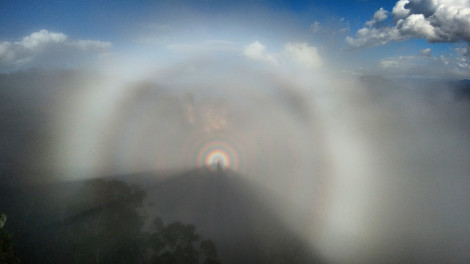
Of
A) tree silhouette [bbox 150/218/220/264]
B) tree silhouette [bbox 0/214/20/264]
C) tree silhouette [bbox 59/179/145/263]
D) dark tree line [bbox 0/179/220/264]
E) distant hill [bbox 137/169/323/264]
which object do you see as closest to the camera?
tree silhouette [bbox 0/214/20/264]

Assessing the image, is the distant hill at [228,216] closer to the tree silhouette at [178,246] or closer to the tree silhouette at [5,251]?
the tree silhouette at [178,246]

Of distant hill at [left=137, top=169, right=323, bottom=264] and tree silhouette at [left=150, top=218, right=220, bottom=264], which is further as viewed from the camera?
distant hill at [left=137, top=169, right=323, bottom=264]

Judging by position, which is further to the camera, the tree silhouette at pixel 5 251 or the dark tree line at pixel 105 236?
the dark tree line at pixel 105 236

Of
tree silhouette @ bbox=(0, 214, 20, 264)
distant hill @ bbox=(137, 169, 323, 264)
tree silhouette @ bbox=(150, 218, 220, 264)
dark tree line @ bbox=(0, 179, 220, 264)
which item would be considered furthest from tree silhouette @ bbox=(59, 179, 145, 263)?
distant hill @ bbox=(137, 169, 323, 264)

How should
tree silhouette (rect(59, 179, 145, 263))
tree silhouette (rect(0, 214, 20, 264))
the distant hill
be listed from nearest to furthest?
tree silhouette (rect(0, 214, 20, 264)) → tree silhouette (rect(59, 179, 145, 263)) → the distant hill

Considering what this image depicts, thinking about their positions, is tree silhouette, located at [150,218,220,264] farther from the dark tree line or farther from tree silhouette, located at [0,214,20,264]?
tree silhouette, located at [0,214,20,264]

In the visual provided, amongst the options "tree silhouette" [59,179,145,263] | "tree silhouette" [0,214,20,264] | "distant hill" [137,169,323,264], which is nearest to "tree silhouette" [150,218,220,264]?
"tree silhouette" [59,179,145,263]

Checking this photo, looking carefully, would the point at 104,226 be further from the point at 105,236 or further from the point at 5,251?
the point at 5,251

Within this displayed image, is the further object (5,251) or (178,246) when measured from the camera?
(178,246)

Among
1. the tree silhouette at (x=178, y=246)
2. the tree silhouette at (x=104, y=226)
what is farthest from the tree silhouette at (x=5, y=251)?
the tree silhouette at (x=178, y=246)

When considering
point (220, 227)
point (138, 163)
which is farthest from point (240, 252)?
point (138, 163)

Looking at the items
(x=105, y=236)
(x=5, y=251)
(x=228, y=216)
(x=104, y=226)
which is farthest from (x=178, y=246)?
(x=228, y=216)

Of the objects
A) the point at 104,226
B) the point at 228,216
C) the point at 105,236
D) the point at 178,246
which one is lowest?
the point at 178,246
